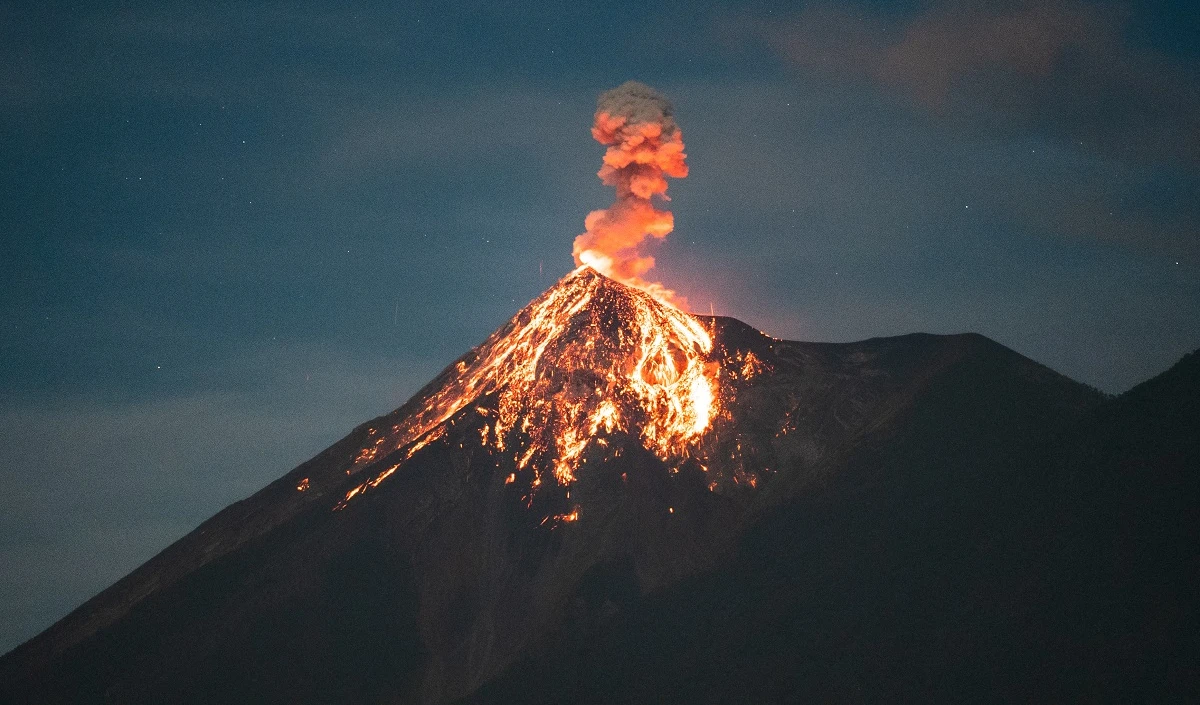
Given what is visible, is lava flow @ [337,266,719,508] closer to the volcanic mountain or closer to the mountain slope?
the volcanic mountain

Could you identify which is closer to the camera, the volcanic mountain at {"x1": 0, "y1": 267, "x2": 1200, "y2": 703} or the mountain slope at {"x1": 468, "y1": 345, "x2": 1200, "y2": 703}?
the mountain slope at {"x1": 468, "y1": 345, "x2": 1200, "y2": 703}

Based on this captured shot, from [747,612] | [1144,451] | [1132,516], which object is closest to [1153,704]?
[1132,516]

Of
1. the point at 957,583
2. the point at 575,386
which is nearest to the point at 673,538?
the point at 575,386

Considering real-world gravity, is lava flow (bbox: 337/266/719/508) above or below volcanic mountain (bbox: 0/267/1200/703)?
above

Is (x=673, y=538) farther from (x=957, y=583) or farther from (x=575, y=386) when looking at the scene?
(x=957, y=583)

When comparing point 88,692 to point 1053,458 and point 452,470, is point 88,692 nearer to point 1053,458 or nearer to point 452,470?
point 452,470

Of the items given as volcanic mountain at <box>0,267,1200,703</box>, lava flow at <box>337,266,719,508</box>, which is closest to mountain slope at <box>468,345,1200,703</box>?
volcanic mountain at <box>0,267,1200,703</box>
